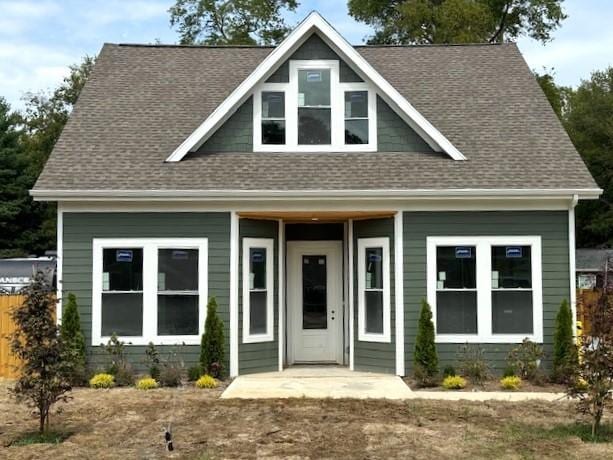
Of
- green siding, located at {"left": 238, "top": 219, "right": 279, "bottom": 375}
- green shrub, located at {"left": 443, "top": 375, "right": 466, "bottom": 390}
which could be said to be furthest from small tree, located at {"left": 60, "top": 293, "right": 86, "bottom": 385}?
green shrub, located at {"left": 443, "top": 375, "right": 466, "bottom": 390}

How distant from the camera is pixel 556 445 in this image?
8.41 m

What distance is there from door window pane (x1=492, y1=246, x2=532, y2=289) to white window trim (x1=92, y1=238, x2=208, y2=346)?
5.10m

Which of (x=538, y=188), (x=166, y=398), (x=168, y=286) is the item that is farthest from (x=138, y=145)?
(x=538, y=188)

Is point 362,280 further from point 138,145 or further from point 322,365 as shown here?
point 138,145

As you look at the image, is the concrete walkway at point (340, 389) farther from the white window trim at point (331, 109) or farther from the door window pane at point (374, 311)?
the white window trim at point (331, 109)

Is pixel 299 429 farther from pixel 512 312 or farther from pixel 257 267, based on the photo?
pixel 512 312

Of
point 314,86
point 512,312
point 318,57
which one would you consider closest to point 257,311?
point 314,86

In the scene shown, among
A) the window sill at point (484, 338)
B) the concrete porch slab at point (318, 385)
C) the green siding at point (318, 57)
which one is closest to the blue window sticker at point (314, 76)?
the green siding at point (318, 57)

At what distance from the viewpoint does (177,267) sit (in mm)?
13398

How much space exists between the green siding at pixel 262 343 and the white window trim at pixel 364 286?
151cm

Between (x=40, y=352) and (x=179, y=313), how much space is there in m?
4.76

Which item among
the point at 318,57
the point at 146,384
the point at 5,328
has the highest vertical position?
the point at 318,57

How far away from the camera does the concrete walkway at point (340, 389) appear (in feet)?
37.3

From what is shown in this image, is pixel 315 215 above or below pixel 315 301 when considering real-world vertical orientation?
above
